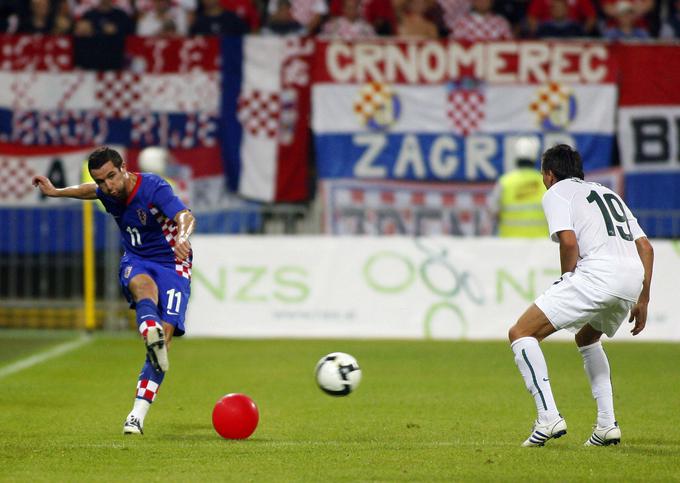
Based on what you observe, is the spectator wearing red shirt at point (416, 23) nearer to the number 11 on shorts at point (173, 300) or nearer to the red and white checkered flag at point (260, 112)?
the red and white checkered flag at point (260, 112)

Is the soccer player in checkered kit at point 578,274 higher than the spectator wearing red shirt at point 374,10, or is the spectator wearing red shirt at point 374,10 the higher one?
the spectator wearing red shirt at point 374,10

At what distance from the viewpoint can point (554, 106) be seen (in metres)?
18.6

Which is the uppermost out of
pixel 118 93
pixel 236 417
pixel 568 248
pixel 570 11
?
pixel 570 11

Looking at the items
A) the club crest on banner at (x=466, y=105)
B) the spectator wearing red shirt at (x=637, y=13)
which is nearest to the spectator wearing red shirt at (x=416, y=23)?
the club crest on banner at (x=466, y=105)

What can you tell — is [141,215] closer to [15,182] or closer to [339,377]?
[339,377]

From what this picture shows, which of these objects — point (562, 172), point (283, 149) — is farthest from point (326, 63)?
point (562, 172)

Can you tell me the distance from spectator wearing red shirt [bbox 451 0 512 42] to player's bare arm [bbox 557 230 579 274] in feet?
37.8

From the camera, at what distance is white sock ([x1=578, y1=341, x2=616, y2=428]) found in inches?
337

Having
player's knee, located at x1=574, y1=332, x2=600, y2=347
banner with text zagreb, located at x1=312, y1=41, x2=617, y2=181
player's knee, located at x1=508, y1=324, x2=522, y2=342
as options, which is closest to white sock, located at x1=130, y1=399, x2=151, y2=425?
player's knee, located at x1=508, y1=324, x2=522, y2=342

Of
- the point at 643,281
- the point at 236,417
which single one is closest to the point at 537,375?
the point at 643,281

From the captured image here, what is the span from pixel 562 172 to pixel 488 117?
10249 mm

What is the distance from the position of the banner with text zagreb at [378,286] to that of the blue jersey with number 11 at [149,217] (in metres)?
7.34

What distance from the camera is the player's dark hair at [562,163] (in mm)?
8469

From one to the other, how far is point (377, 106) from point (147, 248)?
941 cm
